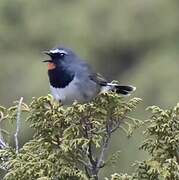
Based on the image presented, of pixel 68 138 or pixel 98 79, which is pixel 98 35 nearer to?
pixel 98 79

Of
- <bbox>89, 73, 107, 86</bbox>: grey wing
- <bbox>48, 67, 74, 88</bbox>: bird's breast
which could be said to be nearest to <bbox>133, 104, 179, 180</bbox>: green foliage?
<bbox>48, 67, 74, 88</bbox>: bird's breast

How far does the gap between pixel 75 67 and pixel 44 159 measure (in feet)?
3.81

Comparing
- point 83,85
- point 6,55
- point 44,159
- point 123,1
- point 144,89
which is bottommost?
point 44,159

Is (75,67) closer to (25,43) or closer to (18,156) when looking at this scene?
(18,156)

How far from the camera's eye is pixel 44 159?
187cm

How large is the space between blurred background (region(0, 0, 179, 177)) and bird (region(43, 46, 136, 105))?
5.64m

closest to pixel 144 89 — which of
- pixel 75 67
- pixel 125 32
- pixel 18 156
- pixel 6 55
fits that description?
pixel 125 32

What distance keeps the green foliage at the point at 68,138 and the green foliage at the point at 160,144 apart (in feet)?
0.23

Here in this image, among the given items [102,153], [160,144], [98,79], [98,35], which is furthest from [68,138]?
[98,35]

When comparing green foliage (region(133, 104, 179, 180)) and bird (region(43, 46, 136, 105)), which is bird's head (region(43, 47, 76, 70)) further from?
green foliage (region(133, 104, 179, 180))

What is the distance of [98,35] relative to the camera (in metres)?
9.49

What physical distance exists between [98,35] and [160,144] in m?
7.70

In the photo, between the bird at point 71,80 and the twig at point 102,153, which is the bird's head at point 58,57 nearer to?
the bird at point 71,80

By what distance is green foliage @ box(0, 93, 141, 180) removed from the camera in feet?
6.05
